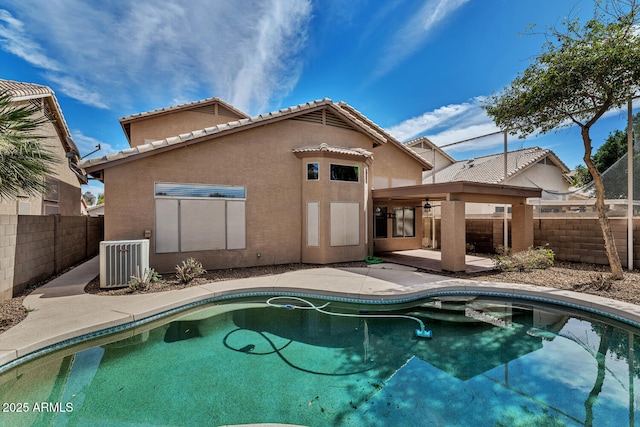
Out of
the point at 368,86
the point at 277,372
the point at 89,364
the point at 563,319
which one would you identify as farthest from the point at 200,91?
the point at 563,319

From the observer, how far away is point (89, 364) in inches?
173

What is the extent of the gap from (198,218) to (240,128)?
3506 mm

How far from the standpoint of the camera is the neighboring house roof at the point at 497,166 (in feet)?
69.2

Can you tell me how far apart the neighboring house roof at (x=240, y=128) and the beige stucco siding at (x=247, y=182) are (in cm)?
31

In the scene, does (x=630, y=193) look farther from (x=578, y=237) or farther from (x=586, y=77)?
(x=586, y=77)

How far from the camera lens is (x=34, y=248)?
25.1 ft

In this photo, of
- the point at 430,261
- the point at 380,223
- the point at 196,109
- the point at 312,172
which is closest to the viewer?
the point at 312,172

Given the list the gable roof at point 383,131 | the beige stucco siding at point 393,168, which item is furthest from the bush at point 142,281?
the gable roof at point 383,131

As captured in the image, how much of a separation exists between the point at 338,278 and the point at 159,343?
5.21 metres

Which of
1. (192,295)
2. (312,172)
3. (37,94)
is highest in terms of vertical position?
(37,94)

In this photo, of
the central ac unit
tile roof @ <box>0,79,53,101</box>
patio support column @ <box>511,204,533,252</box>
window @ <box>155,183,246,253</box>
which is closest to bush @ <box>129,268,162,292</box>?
the central ac unit

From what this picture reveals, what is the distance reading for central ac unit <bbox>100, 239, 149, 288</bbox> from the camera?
24.5 feet

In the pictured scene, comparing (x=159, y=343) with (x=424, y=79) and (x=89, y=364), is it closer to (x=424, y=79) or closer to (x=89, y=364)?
(x=89, y=364)

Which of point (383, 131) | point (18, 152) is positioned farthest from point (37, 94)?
point (383, 131)
